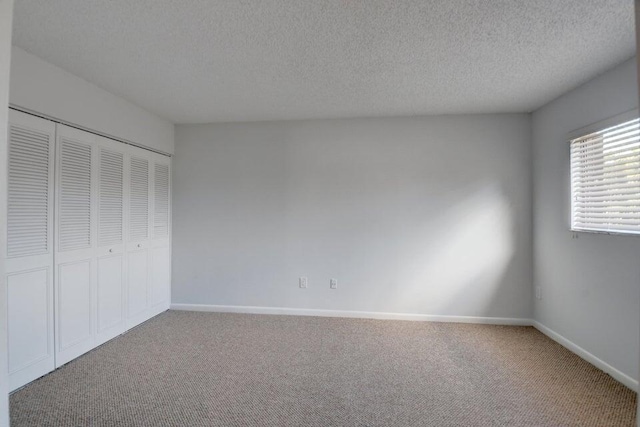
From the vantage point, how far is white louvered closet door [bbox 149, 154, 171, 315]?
377 centimetres

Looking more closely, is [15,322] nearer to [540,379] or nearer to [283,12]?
[283,12]

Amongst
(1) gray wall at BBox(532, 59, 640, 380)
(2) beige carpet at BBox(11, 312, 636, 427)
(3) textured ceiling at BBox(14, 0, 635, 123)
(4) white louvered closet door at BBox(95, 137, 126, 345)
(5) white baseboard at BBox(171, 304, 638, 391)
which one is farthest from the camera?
(5) white baseboard at BBox(171, 304, 638, 391)

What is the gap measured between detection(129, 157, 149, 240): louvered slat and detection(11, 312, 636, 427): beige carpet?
1061mm

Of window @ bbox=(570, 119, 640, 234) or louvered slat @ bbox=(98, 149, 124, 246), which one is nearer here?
window @ bbox=(570, 119, 640, 234)

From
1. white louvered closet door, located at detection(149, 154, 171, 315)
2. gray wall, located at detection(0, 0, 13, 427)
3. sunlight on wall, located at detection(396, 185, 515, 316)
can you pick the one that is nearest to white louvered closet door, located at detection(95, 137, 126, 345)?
white louvered closet door, located at detection(149, 154, 171, 315)

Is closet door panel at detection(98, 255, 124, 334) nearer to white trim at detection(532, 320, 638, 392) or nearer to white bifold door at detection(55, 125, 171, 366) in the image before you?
white bifold door at detection(55, 125, 171, 366)

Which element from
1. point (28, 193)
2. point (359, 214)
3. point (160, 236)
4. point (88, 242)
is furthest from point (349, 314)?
point (28, 193)

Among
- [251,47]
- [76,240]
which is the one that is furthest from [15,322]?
[251,47]

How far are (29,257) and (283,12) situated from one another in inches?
98.5

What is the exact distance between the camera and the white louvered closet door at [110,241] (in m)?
3.00

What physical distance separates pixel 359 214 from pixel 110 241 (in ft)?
8.68

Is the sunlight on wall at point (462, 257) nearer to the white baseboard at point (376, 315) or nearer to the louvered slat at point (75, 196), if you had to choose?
the white baseboard at point (376, 315)

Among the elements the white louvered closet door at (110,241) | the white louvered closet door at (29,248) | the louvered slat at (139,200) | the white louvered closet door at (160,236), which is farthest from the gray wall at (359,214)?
the white louvered closet door at (29,248)

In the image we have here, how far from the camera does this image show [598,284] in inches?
103
